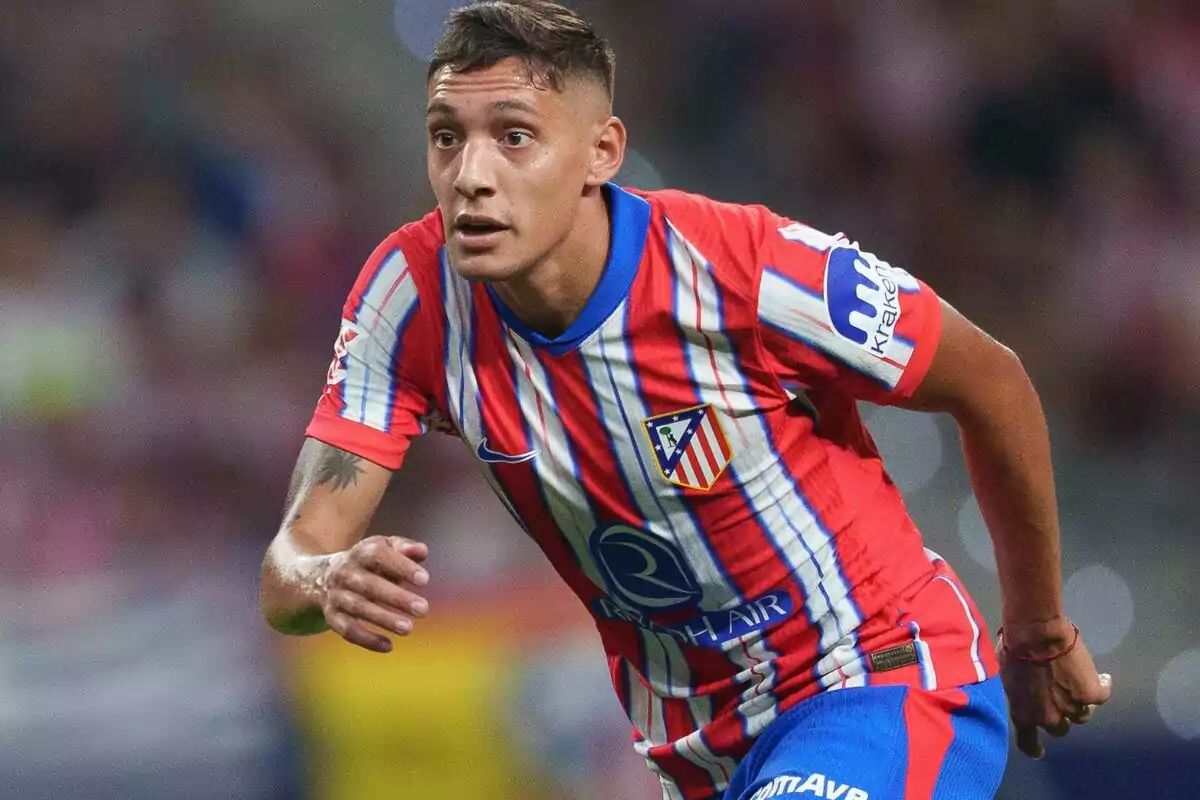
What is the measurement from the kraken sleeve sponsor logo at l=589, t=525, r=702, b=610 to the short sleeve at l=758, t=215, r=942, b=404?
0.39 m

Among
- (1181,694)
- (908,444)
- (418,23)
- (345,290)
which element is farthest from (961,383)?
(418,23)

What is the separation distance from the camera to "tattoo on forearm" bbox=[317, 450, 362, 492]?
307 centimetres

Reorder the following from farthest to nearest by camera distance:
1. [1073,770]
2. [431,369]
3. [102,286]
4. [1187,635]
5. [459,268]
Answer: [102,286] < [1187,635] < [1073,770] < [431,369] < [459,268]

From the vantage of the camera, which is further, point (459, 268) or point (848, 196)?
point (848, 196)

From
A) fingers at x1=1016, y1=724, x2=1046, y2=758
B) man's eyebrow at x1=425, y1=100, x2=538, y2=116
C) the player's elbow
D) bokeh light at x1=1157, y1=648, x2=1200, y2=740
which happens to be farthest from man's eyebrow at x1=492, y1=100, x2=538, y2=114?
bokeh light at x1=1157, y1=648, x2=1200, y2=740

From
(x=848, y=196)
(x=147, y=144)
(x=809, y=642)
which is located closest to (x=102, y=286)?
(x=147, y=144)

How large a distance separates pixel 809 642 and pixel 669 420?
1.65ft

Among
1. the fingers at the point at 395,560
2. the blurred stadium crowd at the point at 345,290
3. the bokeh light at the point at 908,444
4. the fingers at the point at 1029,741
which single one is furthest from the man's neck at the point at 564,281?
the bokeh light at the point at 908,444

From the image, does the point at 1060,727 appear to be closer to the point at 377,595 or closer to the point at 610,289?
the point at 610,289

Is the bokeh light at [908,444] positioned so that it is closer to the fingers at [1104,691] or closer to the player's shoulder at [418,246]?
the fingers at [1104,691]

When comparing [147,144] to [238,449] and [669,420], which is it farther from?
[669,420]

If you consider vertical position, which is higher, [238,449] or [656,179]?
[656,179]

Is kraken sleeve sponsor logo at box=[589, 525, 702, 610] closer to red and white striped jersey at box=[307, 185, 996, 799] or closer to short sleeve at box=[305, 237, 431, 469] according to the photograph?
red and white striped jersey at box=[307, 185, 996, 799]

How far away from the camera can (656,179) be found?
7.70m
